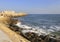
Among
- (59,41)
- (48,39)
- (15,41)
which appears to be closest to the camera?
(15,41)

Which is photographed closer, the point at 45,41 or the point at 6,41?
the point at 6,41

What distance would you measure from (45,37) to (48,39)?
54 cm

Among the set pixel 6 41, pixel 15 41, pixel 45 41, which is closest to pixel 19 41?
pixel 15 41

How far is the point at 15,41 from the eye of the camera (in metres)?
11.1

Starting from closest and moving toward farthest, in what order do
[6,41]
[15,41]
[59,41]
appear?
[6,41]
[15,41]
[59,41]

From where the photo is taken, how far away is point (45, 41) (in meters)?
13.2

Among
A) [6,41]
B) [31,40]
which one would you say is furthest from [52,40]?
[6,41]

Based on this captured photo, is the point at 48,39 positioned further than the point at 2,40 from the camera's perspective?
Yes

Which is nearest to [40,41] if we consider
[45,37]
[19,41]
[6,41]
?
[45,37]

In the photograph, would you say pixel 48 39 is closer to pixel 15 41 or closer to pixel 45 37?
pixel 45 37

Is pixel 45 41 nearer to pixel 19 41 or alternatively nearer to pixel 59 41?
pixel 59 41

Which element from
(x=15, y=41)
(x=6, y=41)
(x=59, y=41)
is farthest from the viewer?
(x=59, y=41)

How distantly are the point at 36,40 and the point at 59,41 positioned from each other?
1.62m

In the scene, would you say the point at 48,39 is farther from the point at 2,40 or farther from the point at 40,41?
the point at 2,40
